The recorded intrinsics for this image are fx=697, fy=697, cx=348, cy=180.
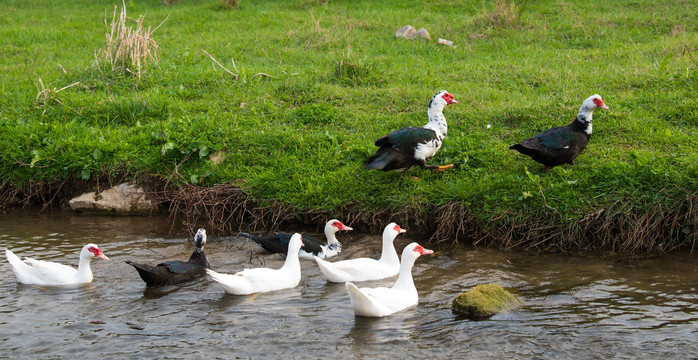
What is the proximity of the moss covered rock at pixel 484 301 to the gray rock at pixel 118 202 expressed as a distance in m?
4.36

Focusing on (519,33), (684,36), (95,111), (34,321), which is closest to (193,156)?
(95,111)

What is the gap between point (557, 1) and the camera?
1499 cm

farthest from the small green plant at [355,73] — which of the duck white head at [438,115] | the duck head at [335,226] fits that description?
the duck head at [335,226]

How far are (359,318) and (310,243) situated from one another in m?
1.73

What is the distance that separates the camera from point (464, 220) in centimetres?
723

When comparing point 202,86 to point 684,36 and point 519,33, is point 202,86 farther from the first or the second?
point 684,36

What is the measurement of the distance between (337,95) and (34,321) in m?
5.58

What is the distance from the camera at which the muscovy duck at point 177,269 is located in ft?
20.2

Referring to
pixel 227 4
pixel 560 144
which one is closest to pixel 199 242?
pixel 560 144

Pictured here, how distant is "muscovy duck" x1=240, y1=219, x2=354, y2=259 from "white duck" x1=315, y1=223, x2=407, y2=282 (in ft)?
1.90

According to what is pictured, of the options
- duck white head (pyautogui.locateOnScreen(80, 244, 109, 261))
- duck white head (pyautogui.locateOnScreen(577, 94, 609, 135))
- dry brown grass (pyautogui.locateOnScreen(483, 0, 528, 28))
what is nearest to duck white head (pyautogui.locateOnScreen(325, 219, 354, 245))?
duck white head (pyautogui.locateOnScreen(80, 244, 109, 261))

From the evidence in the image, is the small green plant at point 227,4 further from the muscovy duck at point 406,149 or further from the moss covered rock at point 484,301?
the moss covered rock at point 484,301

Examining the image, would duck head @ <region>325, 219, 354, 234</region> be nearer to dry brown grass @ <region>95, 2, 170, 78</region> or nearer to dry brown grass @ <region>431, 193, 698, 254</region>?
dry brown grass @ <region>431, 193, 698, 254</region>

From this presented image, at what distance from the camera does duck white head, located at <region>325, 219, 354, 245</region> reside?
7.06 meters
